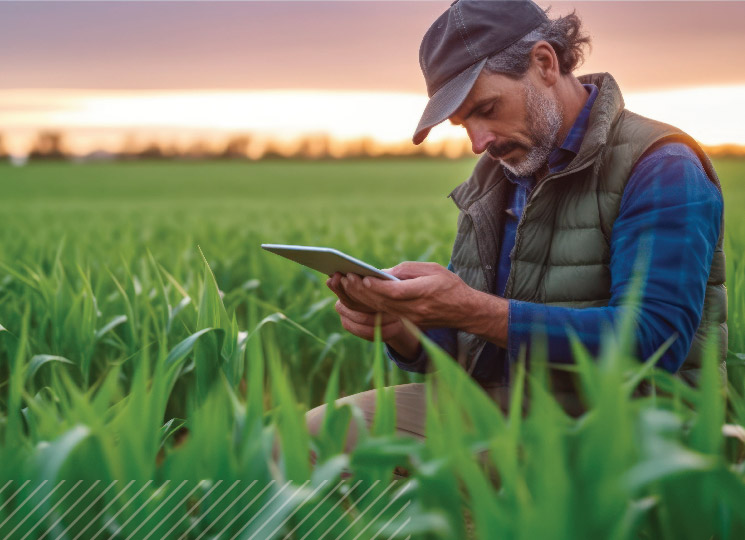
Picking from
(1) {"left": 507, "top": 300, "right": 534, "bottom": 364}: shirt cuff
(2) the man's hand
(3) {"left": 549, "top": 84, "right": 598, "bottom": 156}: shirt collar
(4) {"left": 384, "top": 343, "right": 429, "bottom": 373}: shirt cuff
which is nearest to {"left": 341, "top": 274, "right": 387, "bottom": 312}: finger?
(2) the man's hand

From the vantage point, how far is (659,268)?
1.81 m

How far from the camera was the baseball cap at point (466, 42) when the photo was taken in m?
2.16

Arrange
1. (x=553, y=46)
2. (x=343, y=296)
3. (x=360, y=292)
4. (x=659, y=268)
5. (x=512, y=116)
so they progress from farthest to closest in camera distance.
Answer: (x=553, y=46) → (x=512, y=116) → (x=343, y=296) → (x=360, y=292) → (x=659, y=268)

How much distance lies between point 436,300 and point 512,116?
63cm

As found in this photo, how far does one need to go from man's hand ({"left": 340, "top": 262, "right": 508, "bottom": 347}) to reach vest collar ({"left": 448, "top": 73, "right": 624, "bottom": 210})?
16.5 inches

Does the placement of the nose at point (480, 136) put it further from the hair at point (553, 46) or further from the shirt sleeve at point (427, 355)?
the shirt sleeve at point (427, 355)

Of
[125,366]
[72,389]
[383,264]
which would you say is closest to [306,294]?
[383,264]

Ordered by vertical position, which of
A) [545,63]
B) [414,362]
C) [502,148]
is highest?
[545,63]

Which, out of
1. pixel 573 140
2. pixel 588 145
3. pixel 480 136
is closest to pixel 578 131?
pixel 573 140

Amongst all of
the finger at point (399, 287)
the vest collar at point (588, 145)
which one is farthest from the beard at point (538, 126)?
the finger at point (399, 287)

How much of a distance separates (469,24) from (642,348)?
3.22 ft

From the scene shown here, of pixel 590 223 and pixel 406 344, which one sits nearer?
pixel 590 223

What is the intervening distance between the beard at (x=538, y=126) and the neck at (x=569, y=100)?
0.03m

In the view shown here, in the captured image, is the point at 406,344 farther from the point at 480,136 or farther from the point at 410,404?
the point at 480,136
